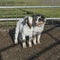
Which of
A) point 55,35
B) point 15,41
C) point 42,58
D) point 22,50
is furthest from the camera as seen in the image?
point 55,35

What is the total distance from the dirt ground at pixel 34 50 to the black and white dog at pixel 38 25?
221mm

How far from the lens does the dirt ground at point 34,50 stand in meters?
7.20

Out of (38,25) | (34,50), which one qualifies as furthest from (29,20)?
(34,50)

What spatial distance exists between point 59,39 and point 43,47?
37.6 inches

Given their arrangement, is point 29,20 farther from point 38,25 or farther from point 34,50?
point 34,50

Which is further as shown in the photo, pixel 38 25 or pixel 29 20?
pixel 38 25

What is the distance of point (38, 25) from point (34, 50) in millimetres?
716

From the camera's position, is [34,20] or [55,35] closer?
[34,20]

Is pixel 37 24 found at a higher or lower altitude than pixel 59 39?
higher

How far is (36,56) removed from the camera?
23.7 ft

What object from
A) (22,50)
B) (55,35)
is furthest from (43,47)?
(55,35)

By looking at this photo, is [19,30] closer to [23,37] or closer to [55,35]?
[23,37]

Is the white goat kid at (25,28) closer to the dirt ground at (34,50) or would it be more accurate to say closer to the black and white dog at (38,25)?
the black and white dog at (38,25)

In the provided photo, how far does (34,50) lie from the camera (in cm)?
770
